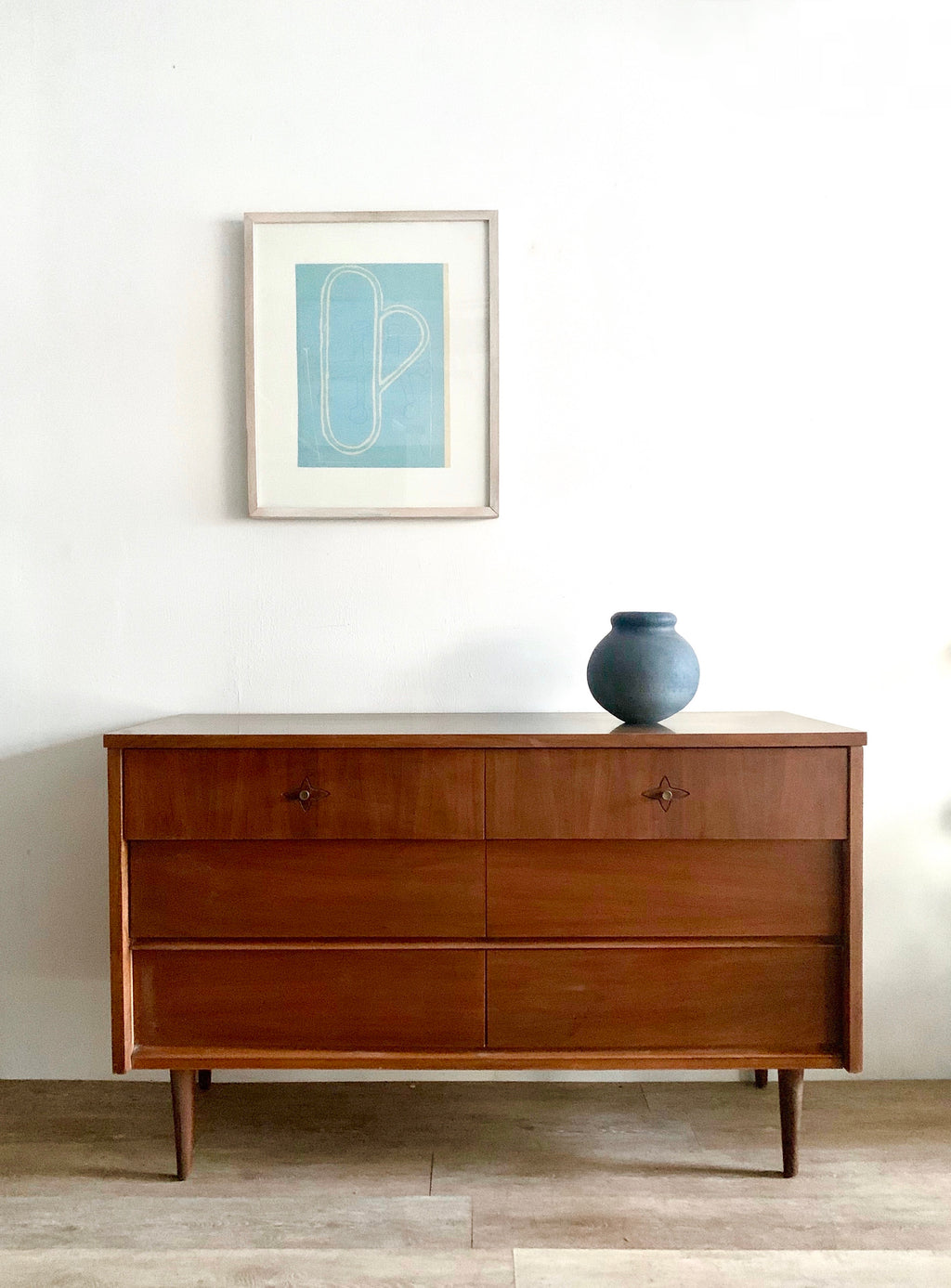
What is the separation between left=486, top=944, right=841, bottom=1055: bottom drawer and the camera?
1.63 meters

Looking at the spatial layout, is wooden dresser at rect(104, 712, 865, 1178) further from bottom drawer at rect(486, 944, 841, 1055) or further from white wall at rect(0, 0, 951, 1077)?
white wall at rect(0, 0, 951, 1077)

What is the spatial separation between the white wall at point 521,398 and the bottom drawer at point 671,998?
54 centimetres

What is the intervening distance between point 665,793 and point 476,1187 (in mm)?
754

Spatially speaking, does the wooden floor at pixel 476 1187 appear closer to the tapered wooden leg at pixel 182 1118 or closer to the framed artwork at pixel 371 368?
the tapered wooden leg at pixel 182 1118

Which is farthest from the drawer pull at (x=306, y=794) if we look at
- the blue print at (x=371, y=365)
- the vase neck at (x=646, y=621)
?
the blue print at (x=371, y=365)

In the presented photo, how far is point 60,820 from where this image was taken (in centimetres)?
207

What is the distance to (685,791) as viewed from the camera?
1.62m

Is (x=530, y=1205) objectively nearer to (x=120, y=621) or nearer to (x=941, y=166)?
(x=120, y=621)

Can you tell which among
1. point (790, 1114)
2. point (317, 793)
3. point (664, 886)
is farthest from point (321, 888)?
point (790, 1114)

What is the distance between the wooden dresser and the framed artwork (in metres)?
0.63

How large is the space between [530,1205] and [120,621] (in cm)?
137

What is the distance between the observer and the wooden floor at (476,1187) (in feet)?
4.77

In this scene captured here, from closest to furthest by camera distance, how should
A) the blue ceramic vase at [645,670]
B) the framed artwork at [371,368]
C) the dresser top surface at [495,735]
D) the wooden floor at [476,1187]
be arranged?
the wooden floor at [476,1187], the dresser top surface at [495,735], the blue ceramic vase at [645,670], the framed artwork at [371,368]

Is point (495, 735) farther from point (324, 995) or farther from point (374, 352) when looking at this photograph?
point (374, 352)
